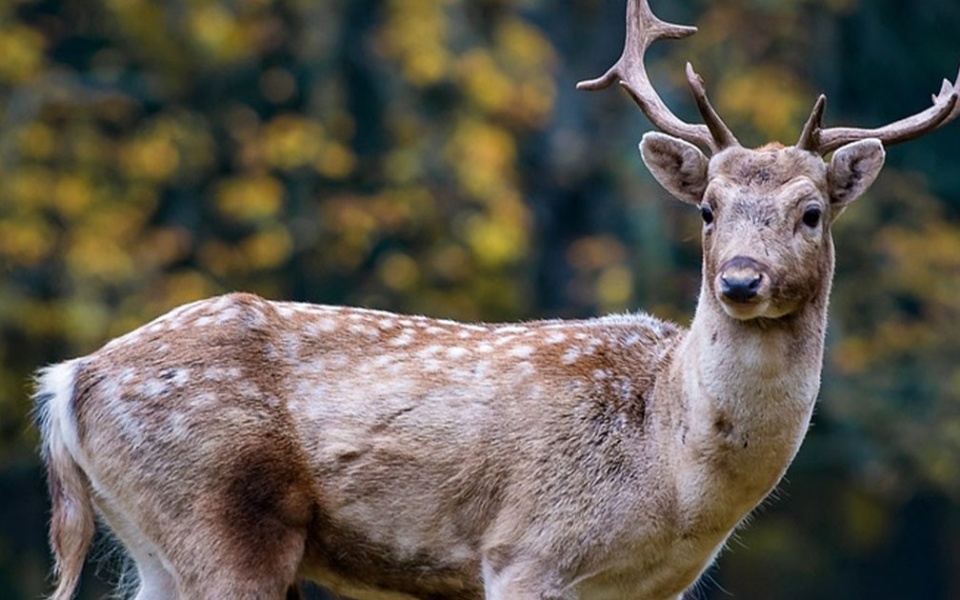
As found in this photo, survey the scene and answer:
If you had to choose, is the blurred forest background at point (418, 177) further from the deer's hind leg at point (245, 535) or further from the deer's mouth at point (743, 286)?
the deer's mouth at point (743, 286)

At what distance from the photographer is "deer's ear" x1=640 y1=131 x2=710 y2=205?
7.97 meters

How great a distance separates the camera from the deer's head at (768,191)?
7371mm

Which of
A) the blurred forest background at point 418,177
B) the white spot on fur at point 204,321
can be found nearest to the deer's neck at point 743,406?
the white spot on fur at point 204,321

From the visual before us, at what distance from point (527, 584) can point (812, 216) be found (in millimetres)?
1621

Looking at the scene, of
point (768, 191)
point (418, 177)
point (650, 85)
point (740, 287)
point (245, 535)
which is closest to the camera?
point (740, 287)

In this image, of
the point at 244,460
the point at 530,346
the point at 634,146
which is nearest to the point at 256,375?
the point at 244,460

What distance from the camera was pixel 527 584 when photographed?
7.64 m

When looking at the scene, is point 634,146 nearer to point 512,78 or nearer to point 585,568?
point 512,78

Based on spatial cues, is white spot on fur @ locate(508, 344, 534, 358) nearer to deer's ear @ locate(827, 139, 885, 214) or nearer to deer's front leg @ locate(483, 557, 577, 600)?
deer's front leg @ locate(483, 557, 577, 600)

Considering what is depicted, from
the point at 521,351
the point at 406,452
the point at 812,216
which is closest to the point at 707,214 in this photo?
the point at 812,216

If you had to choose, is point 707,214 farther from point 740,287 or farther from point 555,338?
point 555,338

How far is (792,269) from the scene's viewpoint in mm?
7461

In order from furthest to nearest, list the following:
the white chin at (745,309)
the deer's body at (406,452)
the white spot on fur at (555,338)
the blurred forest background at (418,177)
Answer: the blurred forest background at (418,177) < the white spot on fur at (555,338) < the deer's body at (406,452) < the white chin at (745,309)

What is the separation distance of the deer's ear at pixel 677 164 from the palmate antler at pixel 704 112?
0.09 meters
